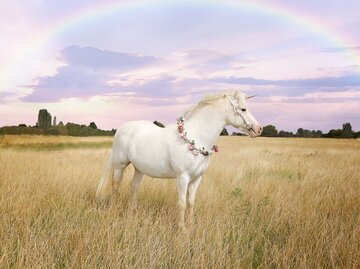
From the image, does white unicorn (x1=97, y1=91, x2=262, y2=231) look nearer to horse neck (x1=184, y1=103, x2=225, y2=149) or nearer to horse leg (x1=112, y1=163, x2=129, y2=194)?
horse neck (x1=184, y1=103, x2=225, y2=149)

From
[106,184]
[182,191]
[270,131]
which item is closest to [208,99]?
[182,191]

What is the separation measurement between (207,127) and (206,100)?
0.41 metres

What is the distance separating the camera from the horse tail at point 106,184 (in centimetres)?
720

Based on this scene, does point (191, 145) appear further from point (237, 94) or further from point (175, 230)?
point (175, 230)

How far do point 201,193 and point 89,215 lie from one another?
9.08 ft

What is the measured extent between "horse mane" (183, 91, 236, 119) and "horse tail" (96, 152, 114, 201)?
2.06 meters

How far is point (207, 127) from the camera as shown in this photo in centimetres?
579

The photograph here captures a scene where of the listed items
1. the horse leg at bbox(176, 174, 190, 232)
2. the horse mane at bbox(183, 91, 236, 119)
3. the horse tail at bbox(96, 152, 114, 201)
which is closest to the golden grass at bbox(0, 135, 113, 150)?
the horse tail at bbox(96, 152, 114, 201)

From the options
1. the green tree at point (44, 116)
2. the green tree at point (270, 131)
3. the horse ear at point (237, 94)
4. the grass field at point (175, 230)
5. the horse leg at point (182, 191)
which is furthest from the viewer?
the green tree at point (270, 131)

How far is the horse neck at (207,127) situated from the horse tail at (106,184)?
2.15m

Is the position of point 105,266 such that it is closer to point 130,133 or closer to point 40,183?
point 130,133

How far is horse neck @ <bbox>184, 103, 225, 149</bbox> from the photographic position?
574cm

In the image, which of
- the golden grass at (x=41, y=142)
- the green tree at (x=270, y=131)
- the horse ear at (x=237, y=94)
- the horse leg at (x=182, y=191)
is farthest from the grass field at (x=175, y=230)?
the green tree at (x=270, y=131)

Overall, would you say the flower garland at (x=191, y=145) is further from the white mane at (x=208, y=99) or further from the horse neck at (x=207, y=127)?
the white mane at (x=208, y=99)
